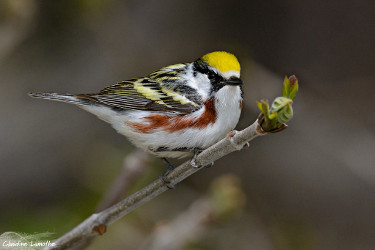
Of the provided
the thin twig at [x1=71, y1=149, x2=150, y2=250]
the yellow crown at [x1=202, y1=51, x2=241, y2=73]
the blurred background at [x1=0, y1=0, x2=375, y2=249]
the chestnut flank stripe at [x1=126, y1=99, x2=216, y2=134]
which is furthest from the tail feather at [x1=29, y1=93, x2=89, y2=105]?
the blurred background at [x1=0, y1=0, x2=375, y2=249]

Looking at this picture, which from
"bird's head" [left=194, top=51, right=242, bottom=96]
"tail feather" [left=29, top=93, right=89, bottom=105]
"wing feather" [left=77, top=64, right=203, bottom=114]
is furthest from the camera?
"wing feather" [left=77, top=64, right=203, bottom=114]

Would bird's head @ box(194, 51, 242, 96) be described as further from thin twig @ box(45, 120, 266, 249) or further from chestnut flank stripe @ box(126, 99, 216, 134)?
thin twig @ box(45, 120, 266, 249)

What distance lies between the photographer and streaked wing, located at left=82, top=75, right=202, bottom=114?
3500 mm

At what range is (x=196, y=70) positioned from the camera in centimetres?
355

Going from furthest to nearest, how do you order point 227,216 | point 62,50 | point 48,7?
point 62,50 < point 48,7 < point 227,216

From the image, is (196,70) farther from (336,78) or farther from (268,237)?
(336,78)

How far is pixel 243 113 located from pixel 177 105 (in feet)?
8.67

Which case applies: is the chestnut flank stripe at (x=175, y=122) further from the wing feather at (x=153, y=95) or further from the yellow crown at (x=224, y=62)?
the yellow crown at (x=224, y=62)

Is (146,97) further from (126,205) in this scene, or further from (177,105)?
(126,205)

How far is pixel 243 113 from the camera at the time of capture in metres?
6.01

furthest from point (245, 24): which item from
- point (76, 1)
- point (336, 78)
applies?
point (76, 1)

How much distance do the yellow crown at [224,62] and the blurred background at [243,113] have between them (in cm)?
165

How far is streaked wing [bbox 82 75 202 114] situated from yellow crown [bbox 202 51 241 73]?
35 centimetres

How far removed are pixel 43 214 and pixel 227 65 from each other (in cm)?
223
